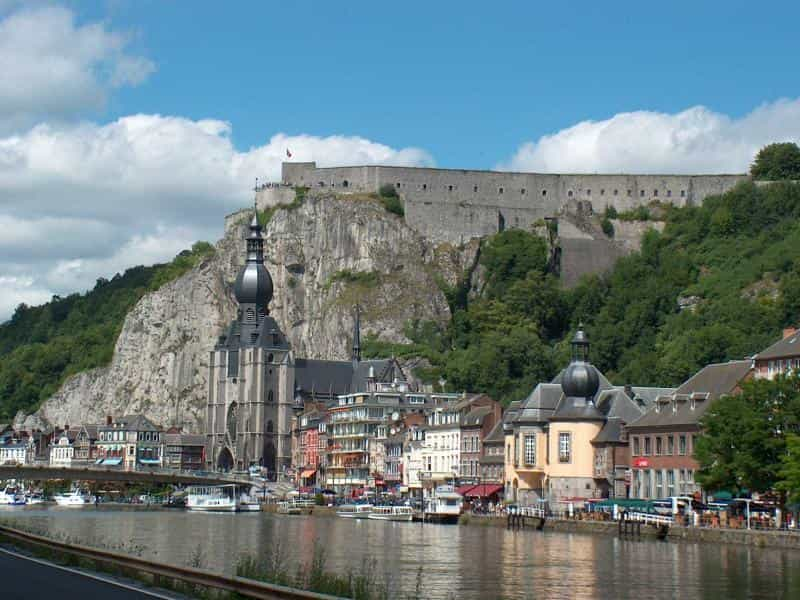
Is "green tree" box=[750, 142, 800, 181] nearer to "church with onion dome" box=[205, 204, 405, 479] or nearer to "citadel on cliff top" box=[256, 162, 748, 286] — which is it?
"citadel on cliff top" box=[256, 162, 748, 286]

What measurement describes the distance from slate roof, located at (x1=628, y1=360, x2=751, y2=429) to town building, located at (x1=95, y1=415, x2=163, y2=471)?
3536 inches

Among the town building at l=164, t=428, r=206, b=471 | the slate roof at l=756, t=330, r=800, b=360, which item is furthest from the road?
the town building at l=164, t=428, r=206, b=471

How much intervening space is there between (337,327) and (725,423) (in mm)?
100036

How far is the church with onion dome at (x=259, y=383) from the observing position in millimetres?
159875

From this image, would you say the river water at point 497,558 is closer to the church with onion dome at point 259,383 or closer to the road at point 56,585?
the road at point 56,585

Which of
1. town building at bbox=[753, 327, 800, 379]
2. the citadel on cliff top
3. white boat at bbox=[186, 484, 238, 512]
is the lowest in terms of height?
white boat at bbox=[186, 484, 238, 512]

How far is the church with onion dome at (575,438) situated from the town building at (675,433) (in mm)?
3698

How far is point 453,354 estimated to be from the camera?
15812 cm

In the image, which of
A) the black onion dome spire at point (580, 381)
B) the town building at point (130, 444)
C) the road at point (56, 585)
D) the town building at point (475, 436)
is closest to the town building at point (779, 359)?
the black onion dome spire at point (580, 381)

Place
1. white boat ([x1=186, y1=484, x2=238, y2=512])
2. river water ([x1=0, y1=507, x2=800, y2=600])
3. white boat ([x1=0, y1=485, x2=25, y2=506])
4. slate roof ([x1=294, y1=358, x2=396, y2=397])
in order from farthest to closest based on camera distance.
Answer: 1. slate roof ([x1=294, y1=358, x2=396, y2=397])
2. white boat ([x1=0, y1=485, x2=25, y2=506])
3. white boat ([x1=186, y1=484, x2=238, y2=512])
4. river water ([x1=0, y1=507, x2=800, y2=600])

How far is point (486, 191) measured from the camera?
172750mm

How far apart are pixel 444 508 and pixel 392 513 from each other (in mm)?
9263

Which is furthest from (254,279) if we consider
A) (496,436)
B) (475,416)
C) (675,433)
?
(675,433)

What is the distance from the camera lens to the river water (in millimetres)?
43500
